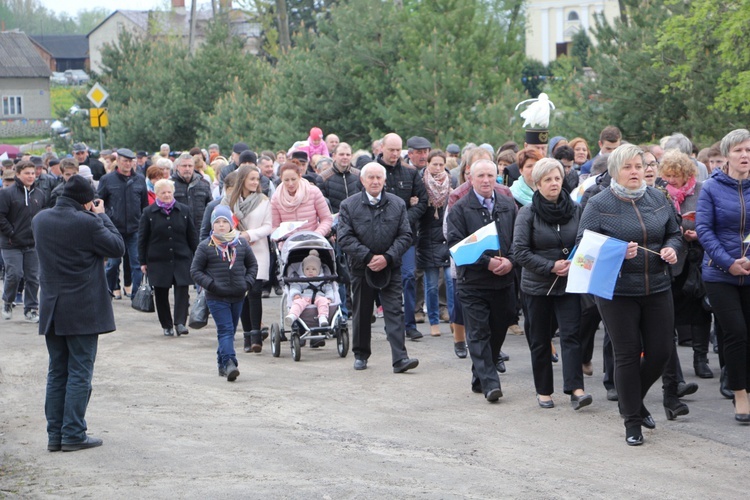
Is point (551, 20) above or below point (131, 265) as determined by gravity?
above

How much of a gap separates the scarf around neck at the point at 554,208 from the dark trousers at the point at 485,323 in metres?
1.05

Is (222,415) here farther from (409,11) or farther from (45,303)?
(409,11)

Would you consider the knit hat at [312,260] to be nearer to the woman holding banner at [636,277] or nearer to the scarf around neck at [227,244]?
the scarf around neck at [227,244]

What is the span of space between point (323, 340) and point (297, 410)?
11.2 feet

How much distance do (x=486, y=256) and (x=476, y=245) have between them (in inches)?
5.2

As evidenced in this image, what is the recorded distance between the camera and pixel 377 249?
39.5ft

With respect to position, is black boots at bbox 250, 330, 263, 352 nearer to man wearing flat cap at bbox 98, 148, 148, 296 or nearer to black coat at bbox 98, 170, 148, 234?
man wearing flat cap at bbox 98, 148, 148, 296

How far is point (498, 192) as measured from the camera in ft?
36.7

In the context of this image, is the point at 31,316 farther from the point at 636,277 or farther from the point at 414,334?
the point at 636,277

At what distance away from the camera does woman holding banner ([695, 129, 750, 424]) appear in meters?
9.34

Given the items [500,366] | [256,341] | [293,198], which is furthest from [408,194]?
[500,366]

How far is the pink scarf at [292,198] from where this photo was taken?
13.8 metres

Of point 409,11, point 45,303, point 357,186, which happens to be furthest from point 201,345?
point 409,11

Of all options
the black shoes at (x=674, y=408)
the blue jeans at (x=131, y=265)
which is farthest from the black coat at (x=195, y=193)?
the black shoes at (x=674, y=408)
